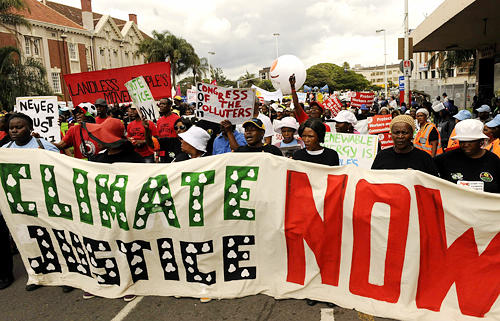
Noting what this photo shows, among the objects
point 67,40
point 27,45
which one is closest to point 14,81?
point 27,45

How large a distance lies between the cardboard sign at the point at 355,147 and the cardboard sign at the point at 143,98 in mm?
2716

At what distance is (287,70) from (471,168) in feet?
18.9

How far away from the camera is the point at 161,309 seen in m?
3.52

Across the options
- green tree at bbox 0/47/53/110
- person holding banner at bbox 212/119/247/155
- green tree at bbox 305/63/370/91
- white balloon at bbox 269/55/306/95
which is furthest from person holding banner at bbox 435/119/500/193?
green tree at bbox 305/63/370/91

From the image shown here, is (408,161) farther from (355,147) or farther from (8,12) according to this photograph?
(8,12)

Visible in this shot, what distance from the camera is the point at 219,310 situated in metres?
3.45

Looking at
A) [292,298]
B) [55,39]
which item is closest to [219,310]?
[292,298]

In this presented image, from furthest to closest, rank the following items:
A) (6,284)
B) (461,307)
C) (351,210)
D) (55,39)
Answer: (55,39)
(6,284)
(351,210)
(461,307)

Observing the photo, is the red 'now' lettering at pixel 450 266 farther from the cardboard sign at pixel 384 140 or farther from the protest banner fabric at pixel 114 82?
the protest banner fabric at pixel 114 82

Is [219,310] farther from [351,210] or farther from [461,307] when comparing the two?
[461,307]

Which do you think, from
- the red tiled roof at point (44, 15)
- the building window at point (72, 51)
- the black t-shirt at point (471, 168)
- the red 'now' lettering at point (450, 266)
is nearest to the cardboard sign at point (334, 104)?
the black t-shirt at point (471, 168)

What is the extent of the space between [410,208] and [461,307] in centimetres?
84

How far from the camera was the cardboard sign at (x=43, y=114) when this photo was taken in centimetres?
675

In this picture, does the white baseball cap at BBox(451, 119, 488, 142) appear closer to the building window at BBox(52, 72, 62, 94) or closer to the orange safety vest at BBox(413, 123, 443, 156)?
the orange safety vest at BBox(413, 123, 443, 156)
